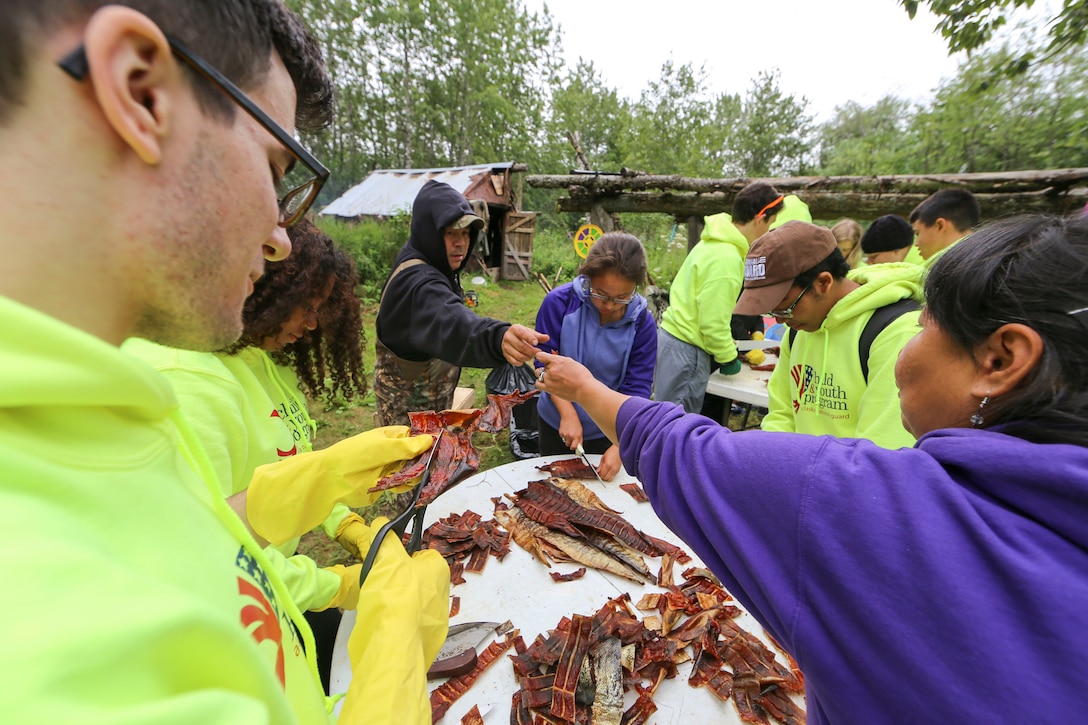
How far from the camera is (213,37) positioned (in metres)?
0.69

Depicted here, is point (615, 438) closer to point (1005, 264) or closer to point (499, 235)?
point (1005, 264)

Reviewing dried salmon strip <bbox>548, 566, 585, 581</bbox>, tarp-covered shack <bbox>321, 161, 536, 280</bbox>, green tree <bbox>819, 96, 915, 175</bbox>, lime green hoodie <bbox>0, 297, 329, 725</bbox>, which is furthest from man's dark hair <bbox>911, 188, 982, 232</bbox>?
green tree <bbox>819, 96, 915, 175</bbox>

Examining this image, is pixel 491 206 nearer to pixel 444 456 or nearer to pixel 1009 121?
pixel 444 456

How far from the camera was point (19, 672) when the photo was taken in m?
0.31

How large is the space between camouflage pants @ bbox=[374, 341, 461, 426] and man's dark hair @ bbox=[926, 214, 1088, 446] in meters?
3.02

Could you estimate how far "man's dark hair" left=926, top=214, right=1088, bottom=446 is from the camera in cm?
88

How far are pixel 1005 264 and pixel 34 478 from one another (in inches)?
68.5

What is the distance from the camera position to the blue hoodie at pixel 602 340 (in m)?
3.45

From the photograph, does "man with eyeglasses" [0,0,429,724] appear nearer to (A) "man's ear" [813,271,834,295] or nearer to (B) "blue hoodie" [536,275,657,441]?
(A) "man's ear" [813,271,834,295]

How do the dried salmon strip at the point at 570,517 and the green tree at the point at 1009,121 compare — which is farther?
the green tree at the point at 1009,121

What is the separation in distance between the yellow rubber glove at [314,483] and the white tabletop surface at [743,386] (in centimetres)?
349

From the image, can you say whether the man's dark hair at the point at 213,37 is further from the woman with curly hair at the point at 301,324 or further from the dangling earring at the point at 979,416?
the dangling earring at the point at 979,416

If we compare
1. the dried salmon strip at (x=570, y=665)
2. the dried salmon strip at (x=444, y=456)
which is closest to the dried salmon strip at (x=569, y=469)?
the dried salmon strip at (x=444, y=456)

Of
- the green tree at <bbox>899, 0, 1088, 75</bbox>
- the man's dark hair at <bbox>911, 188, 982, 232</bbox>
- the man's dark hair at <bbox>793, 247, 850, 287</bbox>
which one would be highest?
the green tree at <bbox>899, 0, 1088, 75</bbox>
